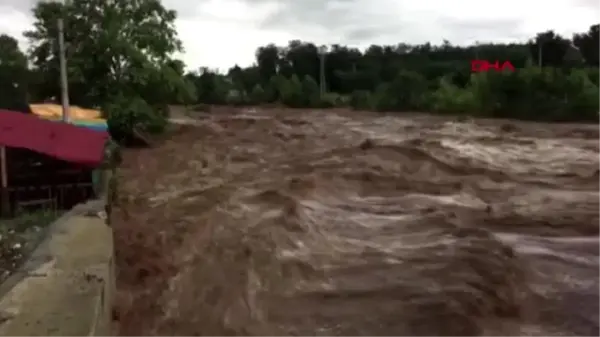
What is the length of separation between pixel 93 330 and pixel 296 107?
31.5 m

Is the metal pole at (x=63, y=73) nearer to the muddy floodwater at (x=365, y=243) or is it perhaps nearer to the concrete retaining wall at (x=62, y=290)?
the muddy floodwater at (x=365, y=243)

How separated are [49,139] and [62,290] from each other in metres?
6.76

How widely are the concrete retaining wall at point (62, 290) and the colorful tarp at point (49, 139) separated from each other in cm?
471

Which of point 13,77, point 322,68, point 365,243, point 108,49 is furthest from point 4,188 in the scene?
point 322,68

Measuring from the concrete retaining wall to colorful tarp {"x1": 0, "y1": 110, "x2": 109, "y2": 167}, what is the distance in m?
4.71

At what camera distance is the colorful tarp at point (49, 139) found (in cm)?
1033

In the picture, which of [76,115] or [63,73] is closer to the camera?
[63,73]

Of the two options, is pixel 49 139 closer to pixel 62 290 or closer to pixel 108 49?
pixel 62 290

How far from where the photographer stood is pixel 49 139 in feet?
34.6

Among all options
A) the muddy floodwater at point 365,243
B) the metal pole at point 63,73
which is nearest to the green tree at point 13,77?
the metal pole at point 63,73

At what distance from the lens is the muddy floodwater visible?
18.2 ft

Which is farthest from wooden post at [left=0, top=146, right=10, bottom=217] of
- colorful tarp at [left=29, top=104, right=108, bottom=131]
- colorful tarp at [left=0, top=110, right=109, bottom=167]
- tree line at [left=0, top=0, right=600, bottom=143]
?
tree line at [left=0, top=0, right=600, bottom=143]

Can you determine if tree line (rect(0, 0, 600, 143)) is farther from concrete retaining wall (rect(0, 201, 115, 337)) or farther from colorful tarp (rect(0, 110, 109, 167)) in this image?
concrete retaining wall (rect(0, 201, 115, 337))

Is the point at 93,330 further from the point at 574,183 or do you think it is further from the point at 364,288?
the point at 574,183
